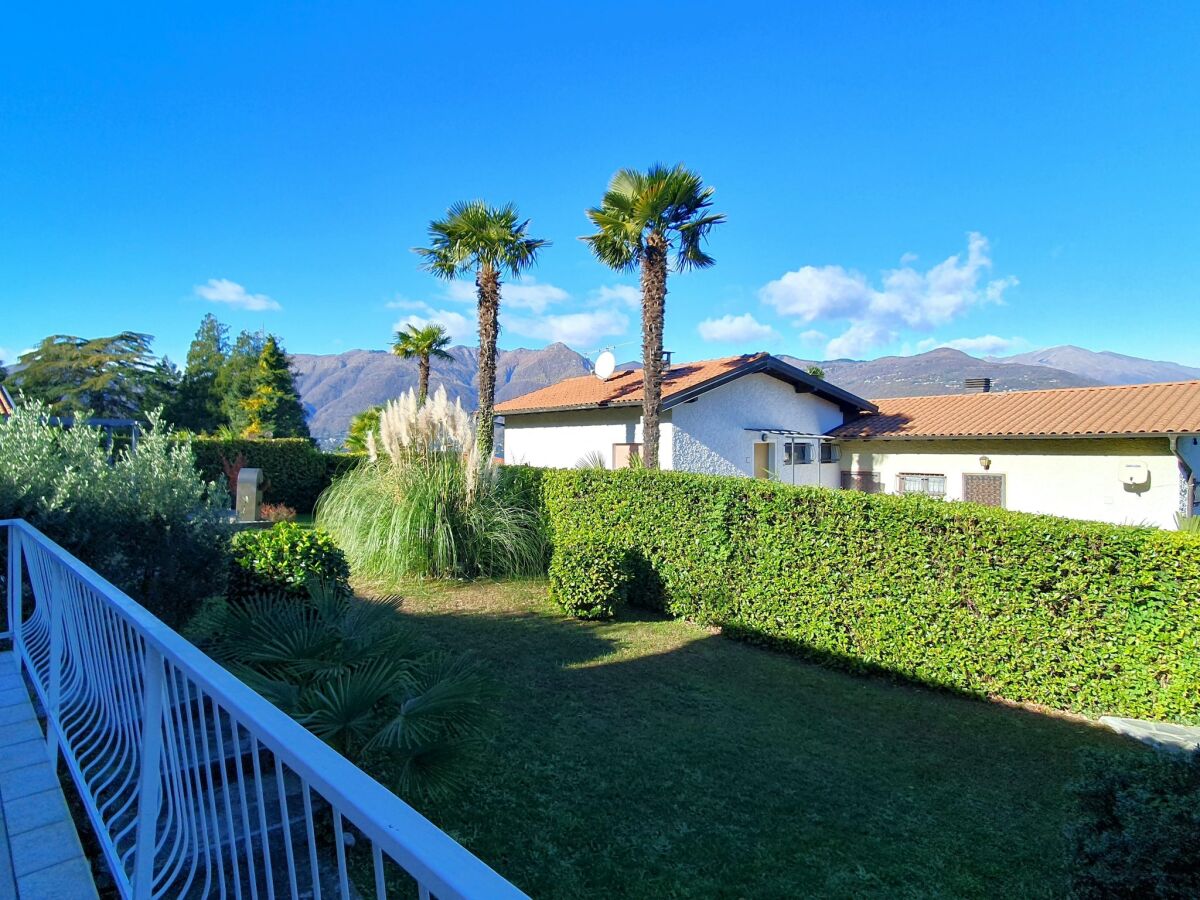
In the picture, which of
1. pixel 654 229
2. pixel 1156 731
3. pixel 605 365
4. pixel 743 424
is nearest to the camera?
pixel 1156 731

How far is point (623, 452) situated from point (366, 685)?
1287 centimetres

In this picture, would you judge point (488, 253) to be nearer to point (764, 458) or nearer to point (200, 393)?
point (764, 458)

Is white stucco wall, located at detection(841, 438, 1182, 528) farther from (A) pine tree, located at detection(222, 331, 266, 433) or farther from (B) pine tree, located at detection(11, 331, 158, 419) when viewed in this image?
(B) pine tree, located at detection(11, 331, 158, 419)

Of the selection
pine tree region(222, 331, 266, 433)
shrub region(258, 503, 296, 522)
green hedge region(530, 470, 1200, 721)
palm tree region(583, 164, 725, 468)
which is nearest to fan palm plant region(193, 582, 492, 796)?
green hedge region(530, 470, 1200, 721)

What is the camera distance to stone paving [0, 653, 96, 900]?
6.20ft

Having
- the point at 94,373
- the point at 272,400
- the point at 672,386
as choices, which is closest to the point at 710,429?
the point at 672,386

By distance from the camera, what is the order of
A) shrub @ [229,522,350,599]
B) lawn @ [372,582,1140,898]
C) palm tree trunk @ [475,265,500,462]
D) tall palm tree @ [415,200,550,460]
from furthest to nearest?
palm tree trunk @ [475,265,500,462], tall palm tree @ [415,200,550,460], shrub @ [229,522,350,599], lawn @ [372,582,1140,898]

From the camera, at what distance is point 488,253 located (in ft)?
48.1

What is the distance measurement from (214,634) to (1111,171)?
21.0 meters

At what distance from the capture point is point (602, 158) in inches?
553

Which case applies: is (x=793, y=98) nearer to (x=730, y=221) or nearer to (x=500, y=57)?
(x=730, y=221)

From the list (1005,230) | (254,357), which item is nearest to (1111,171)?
(1005,230)

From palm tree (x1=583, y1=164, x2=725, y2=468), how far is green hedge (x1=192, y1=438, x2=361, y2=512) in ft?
34.1

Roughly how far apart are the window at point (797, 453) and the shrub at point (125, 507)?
14.0 m
